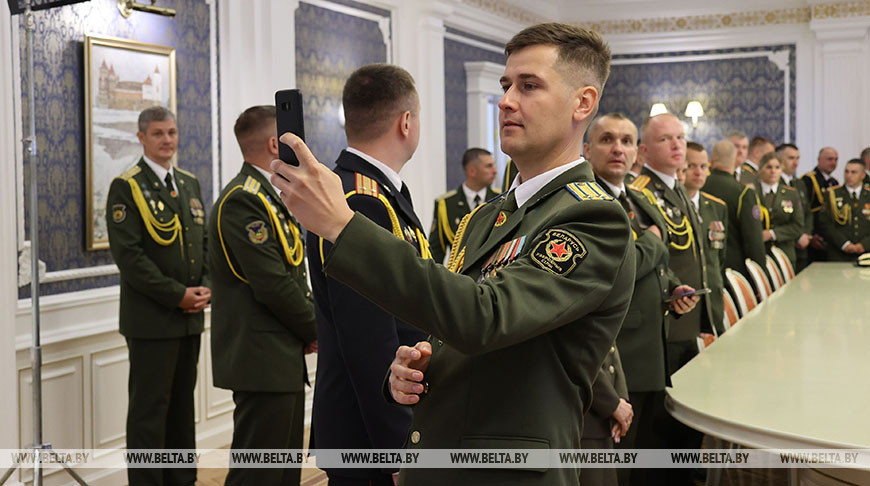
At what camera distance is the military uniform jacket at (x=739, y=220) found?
5219 millimetres

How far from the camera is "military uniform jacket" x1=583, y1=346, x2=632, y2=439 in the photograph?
7.27 feet

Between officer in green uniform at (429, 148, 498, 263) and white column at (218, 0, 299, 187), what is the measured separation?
4.84ft

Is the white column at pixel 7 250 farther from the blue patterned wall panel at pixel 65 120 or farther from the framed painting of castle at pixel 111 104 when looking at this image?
the framed painting of castle at pixel 111 104

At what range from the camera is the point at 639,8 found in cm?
1025

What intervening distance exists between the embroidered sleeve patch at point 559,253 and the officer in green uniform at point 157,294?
266cm

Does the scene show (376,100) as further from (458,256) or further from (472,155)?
(472,155)

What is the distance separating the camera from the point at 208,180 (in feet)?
15.4

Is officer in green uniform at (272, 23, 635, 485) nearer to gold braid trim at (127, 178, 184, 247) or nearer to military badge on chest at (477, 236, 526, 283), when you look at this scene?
military badge on chest at (477, 236, 526, 283)

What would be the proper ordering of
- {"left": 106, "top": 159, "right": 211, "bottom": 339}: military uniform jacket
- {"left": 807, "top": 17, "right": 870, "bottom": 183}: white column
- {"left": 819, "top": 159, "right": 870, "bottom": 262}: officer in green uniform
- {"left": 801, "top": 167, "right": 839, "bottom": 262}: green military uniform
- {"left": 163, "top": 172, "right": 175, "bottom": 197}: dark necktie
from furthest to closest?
1. {"left": 807, "top": 17, "right": 870, "bottom": 183}: white column
2. {"left": 801, "top": 167, "right": 839, "bottom": 262}: green military uniform
3. {"left": 819, "top": 159, "right": 870, "bottom": 262}: officer in green uniform
4. {"left": 163, "top": 172, "right": 175, "bottom": 197}: dark necktie
5. {"left": 106, "top": 159, "right": 211, "bottom": 339}: military uniform jacket

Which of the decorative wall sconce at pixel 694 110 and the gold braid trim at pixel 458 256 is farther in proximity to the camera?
the decorative wall sconce at pixel 694 110

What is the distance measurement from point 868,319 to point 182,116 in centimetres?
351

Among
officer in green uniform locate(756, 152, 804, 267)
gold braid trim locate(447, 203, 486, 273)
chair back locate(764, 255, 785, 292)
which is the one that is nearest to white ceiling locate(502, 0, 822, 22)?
officer in green uniform locate(756, 152, 804, 267)

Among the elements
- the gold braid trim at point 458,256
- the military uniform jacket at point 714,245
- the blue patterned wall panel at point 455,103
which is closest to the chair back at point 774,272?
the military uniform jacket at point 714,245

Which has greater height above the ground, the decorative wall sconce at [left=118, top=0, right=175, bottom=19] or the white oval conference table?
the decorative wall sconce at [left=118, top=0, right=175, bottom=19]
